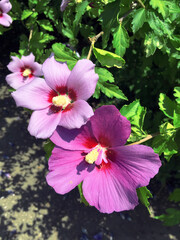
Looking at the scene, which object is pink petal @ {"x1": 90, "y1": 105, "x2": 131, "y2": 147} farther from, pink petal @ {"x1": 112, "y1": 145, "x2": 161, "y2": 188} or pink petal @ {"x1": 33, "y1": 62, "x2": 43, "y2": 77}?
pink petal @ {"x1": 33, "y1": 62, "x2": 43, "y2": 77}

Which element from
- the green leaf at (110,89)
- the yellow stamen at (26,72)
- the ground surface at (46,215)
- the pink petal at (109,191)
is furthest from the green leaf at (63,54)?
the ground surface at (46,215)

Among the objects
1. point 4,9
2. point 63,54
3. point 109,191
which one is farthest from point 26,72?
point 109,191

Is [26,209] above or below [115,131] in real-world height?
below

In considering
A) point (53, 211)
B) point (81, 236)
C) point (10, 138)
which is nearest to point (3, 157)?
point (10, 138)

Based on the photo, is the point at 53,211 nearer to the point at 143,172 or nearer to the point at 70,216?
the point at 70,216

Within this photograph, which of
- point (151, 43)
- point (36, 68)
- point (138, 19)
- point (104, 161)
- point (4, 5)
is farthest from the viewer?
point (36, 68)

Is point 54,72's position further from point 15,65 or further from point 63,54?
point 15,65

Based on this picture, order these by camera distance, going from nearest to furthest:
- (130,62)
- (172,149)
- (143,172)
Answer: (143,172) → (172,149) → (130,62)
